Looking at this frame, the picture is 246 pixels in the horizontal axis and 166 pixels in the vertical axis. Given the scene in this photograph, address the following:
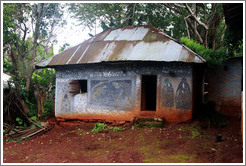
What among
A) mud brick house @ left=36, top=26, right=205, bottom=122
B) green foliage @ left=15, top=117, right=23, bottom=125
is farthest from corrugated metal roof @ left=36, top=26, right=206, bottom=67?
green foliage @ left=15, top=117, right=23, bottom=125

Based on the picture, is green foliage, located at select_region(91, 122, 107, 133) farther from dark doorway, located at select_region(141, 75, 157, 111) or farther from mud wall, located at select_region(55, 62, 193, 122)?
dark doorway, located at select_region(141, 75, 157, 111)

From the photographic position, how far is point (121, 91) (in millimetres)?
9898

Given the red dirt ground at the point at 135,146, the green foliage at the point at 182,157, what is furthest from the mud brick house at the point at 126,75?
the green foliage at the point at 182,157

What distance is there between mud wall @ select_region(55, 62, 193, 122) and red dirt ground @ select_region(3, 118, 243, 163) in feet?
2.24

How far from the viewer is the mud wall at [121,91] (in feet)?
30.3

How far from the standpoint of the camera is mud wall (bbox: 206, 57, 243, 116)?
32.2ft

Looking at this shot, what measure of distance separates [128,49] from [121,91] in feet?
5.56

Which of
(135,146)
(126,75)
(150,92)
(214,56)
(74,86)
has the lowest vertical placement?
(135,146)

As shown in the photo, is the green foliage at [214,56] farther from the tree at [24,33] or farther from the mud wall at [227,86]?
the tree at [24,33]

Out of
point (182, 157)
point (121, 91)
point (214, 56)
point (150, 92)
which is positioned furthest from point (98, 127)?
point (214, 56)

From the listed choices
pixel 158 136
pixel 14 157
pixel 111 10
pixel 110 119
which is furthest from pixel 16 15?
pixel 158 136

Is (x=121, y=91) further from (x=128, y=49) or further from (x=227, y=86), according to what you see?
(x=227, y=86)

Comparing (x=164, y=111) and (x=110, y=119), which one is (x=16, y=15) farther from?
(x=164, y=111)

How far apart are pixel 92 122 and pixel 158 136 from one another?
10.8ft
